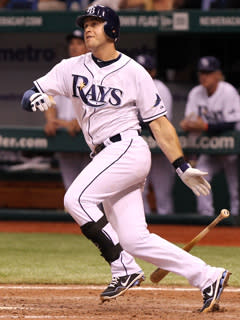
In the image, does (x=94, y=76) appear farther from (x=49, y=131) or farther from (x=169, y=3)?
(x=169, y=3)

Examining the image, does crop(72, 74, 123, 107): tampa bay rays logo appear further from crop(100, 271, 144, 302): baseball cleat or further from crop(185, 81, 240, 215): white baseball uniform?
crop(185, 81, 240, 215): white baseball uniform

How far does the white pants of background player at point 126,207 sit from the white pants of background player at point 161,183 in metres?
4.72

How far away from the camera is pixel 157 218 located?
9.12 metres

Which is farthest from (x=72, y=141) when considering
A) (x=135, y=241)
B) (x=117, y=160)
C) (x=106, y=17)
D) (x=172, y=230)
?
(x=135, y=241)

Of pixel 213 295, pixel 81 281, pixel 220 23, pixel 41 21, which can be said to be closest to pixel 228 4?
pixel 220 23

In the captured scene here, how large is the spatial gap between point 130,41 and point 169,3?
2.89 feet

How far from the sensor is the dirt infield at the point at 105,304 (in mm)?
4304

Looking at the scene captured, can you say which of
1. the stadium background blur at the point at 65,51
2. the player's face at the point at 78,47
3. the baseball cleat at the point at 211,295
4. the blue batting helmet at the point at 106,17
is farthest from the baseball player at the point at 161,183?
the baseball cleat at the point at 211,295

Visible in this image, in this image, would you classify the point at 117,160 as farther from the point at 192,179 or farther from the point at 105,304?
the point at 105,304

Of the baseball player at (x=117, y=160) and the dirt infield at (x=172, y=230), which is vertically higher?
the baseball player at (x=117, y=160)

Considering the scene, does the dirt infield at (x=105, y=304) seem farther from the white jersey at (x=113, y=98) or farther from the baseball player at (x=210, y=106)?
the baseball player at (x=210, y=106)

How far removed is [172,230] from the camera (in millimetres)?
8766

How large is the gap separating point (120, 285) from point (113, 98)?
3.39 feet

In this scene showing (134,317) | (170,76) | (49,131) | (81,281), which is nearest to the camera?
(134,317)
